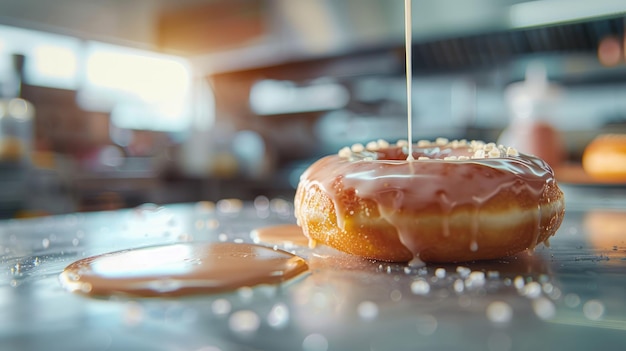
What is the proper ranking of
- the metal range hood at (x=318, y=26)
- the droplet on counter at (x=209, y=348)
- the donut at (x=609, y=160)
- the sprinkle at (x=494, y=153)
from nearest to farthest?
the droplet on counter at (x=209, y=348) → the sprinkle at (x=494, y=153) → the donut at (x=609, y=160) → the metal range hood at (x=318, y=26)

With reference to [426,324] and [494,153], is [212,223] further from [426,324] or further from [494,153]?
[426,324]

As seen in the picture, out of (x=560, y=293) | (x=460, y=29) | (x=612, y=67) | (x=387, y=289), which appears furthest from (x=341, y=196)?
(x=612, y=67)

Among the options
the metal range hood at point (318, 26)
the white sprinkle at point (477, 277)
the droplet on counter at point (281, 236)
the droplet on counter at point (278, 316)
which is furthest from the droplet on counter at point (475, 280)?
the metal range hood at point (318, 26)

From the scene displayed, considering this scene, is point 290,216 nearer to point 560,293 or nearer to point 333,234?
point 333,234

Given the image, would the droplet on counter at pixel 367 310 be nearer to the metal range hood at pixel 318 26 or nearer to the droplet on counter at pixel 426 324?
the droplet on counter at pixel 426 324

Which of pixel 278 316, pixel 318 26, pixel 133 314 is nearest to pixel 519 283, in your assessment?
pixel 278 316

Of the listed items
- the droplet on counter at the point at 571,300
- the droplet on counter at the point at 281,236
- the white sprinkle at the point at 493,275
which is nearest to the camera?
the droplet on counter at the point at 571,300

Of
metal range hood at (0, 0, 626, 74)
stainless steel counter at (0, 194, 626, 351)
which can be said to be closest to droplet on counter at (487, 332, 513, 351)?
stainless steel counter at (0, 194, 626, 351)

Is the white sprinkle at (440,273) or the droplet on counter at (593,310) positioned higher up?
the droplet on counter at (593,310)
